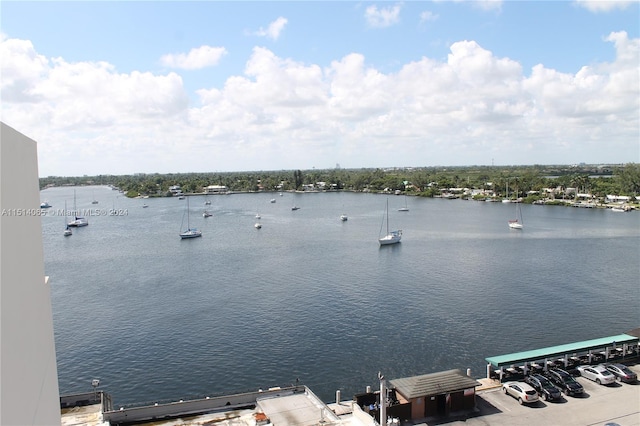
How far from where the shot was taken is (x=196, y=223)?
91000mm

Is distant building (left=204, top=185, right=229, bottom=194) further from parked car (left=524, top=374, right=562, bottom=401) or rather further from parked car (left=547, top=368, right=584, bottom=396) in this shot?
parked car (left=524, top=374, right=562, bottom=401)

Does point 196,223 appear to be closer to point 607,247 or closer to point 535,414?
point 607,247

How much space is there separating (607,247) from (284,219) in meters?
55.6

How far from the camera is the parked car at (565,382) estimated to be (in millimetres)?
18562

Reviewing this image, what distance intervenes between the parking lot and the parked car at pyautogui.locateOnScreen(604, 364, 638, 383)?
20 centimetres

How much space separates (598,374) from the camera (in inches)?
773

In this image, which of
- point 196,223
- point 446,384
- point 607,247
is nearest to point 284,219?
point 196,223

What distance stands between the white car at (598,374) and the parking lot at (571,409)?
22 cm

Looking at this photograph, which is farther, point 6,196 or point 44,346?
point 44,346

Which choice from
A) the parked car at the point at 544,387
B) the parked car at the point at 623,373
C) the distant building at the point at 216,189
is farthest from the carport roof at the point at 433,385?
the distant building at the point at 216,189

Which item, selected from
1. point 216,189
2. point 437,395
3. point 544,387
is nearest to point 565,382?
point 544,387

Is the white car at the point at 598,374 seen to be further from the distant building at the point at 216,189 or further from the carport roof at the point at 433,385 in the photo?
the distant building at the point at 216,189

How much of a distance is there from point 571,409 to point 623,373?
3790 mm

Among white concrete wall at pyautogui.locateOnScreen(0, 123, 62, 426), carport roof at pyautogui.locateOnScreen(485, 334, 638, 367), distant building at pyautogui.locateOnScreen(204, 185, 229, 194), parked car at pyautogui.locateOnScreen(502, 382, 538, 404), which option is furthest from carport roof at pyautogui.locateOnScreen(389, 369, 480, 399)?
distant building at pyautogui.locateOnScreen(204, 185, 229, 194)
